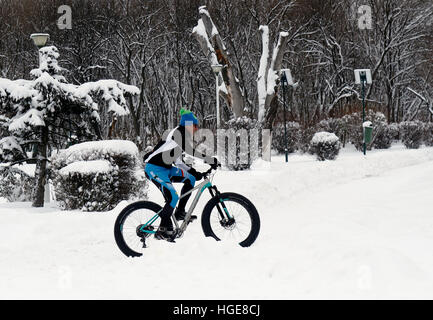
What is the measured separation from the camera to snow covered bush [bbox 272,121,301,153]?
2628cm

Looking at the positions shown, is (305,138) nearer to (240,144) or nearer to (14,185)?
(240,144)

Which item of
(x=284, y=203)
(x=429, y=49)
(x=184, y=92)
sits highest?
(x=429, y=49)

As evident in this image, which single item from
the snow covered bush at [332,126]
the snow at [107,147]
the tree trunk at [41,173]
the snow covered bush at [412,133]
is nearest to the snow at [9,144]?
the tree trunk at [41,173]

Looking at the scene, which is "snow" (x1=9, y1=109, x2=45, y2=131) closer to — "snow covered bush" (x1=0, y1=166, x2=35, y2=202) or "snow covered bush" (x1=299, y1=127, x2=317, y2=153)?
"snow covered bush" (x1=0, y1=166, x2=35, y2=202)

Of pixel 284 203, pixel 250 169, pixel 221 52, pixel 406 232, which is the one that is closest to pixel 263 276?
pixel 406 232

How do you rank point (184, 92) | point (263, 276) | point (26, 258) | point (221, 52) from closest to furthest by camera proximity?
point (263, 276), point (26, 258), point (221, 52), point (184, 92)

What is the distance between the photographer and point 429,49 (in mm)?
36062

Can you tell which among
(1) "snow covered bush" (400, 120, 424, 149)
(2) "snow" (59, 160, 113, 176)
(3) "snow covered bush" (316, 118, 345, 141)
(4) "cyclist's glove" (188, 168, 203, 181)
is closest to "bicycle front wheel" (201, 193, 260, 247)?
(4) "cyclist's glove" (188, 168, 203, 181)

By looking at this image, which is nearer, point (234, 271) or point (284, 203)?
point (234, 271)

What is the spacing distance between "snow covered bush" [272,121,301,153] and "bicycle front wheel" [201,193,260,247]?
66.3 ft

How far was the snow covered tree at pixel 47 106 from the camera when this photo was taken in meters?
10.9
